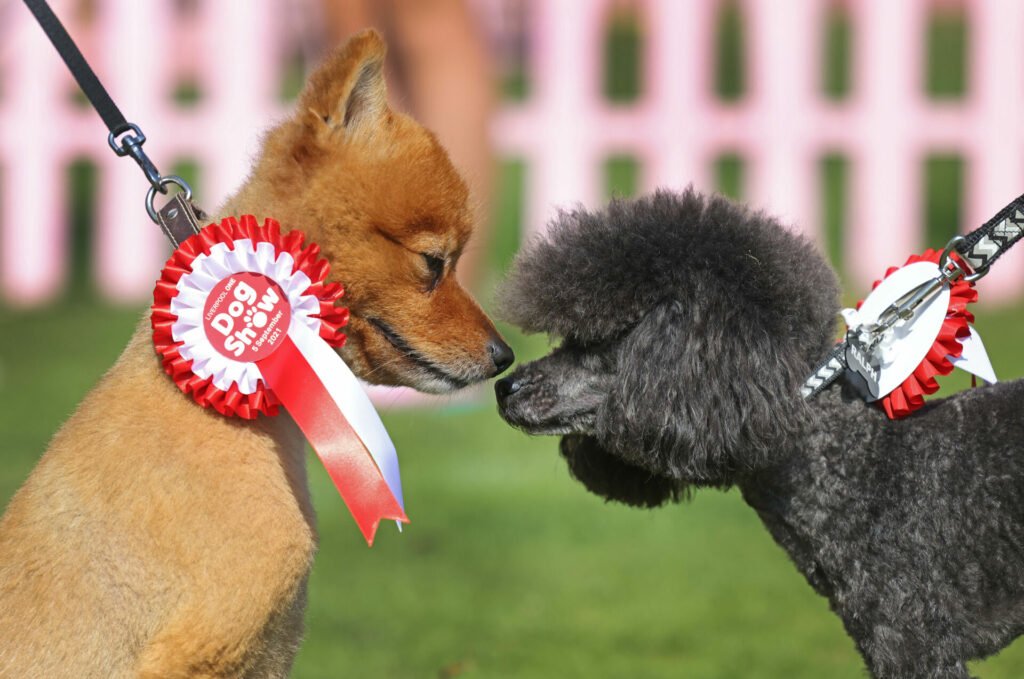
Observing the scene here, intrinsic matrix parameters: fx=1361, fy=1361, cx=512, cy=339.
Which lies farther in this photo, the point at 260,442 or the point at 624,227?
the point at 624,227

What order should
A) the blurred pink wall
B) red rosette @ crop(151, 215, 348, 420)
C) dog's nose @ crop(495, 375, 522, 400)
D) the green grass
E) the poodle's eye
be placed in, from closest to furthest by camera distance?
red rosette @ crop(151, 215, 348, 420)
the poodle's eye
dog's nose @ crop(495, 375, 522, 400)
the green grass
the blurred pink wall

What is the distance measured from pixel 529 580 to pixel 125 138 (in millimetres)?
2402

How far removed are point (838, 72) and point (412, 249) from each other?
15256 millimetres

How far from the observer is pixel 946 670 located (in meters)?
2.54

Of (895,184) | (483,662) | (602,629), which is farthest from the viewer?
(895,184)

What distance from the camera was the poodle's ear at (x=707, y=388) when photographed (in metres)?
2.65

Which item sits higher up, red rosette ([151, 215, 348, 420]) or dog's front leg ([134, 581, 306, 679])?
red rosette ([151, 215, 348, 420])

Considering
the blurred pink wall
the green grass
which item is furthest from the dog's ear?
the blurred pink wall

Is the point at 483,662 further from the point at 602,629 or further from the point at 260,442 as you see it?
the point at 260,442

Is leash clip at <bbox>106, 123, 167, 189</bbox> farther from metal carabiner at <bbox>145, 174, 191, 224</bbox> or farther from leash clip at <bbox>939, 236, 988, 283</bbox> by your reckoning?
leash clip at <bbox>939, 236, 988, 283</bbox>

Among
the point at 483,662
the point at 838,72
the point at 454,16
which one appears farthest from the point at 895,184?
the point at 838,72

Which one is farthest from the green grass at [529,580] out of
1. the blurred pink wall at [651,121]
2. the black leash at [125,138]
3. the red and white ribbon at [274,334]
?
the blurred pink wall at [651,121]

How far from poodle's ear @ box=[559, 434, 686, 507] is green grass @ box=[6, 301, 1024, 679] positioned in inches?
31.5

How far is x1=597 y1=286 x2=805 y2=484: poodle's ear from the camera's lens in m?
2.65
